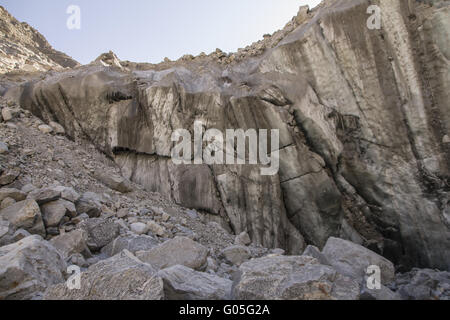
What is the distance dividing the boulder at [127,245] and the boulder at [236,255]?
160 cm

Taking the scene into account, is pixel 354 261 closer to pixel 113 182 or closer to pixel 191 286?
pixel 191 286

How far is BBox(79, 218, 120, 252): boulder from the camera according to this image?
466cm

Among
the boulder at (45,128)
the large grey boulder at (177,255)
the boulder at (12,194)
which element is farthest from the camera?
the boulder at (45,128)

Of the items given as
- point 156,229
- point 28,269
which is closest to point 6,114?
point 156,229

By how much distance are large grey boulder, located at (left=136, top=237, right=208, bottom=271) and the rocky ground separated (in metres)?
0.02

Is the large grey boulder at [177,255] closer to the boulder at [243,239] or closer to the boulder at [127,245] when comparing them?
the boulder at [127,245]

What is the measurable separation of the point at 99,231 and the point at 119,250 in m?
0.68

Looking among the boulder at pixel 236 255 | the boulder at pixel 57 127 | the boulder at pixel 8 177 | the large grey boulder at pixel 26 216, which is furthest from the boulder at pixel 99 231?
the boulder at pixel 57 127

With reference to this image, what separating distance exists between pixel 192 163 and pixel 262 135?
259 centimetres

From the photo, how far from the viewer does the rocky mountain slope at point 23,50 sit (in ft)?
46.0

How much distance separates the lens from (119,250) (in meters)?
4.47

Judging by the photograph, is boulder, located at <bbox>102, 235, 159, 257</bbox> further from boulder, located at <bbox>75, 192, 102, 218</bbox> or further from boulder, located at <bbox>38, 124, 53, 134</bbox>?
boulder, located at <bbox>38, 124, 53, 134</bbox>

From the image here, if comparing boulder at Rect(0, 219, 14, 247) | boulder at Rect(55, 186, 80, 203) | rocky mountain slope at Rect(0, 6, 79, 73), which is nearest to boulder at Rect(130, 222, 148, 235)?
boulder at Rect(55, 186, 80, 203)
